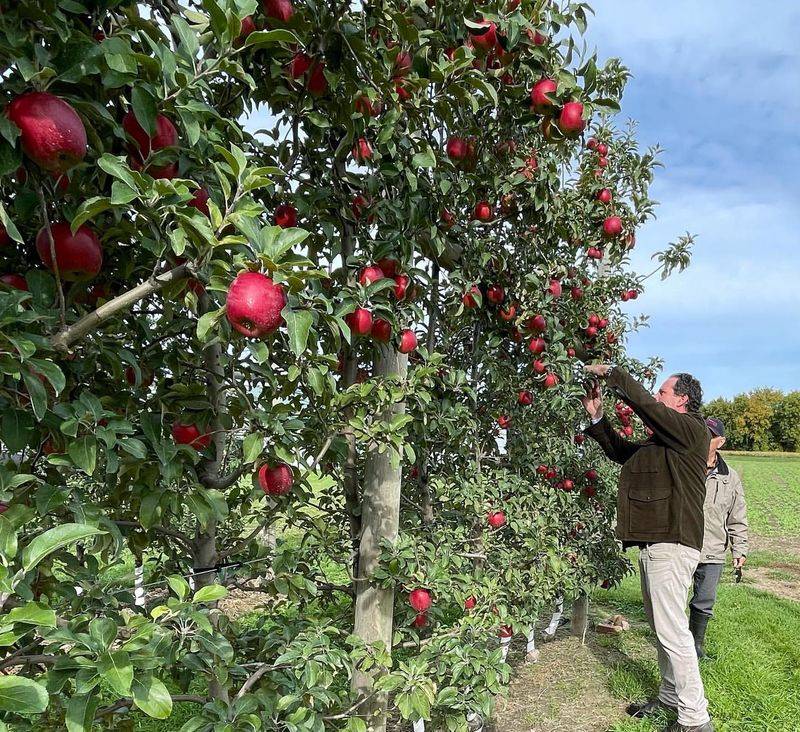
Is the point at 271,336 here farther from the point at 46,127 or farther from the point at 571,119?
the point at 571,119

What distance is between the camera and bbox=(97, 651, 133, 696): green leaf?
87 centimetres

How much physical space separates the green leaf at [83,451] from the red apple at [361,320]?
836 mm

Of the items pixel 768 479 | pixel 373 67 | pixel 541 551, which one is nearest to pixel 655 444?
pixel 541 551

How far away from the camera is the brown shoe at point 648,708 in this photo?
370 cm

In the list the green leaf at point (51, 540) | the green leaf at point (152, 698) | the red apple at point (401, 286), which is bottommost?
A: the green leaf at point (152, 698)

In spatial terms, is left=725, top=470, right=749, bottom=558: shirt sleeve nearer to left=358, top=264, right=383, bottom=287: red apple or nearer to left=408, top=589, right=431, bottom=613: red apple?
→ left=408, top=589, right=431, bottom=613: red apple

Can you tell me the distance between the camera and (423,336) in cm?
314

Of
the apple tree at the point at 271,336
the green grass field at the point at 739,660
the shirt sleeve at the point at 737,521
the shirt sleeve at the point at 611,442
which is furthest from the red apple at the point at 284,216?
the shirt sleeve at the point at 737,521

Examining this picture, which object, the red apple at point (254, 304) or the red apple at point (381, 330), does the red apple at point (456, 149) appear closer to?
the red apple at point (381, 330)

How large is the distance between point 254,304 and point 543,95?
128 cm

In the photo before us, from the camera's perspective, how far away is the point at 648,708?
12.3 ft

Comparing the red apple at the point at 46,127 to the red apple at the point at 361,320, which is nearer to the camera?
the red apple at the point at 46,127

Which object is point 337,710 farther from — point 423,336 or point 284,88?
point 284,88

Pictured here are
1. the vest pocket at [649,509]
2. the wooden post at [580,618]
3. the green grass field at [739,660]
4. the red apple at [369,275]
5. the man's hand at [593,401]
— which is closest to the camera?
the red apple at [369,275]
